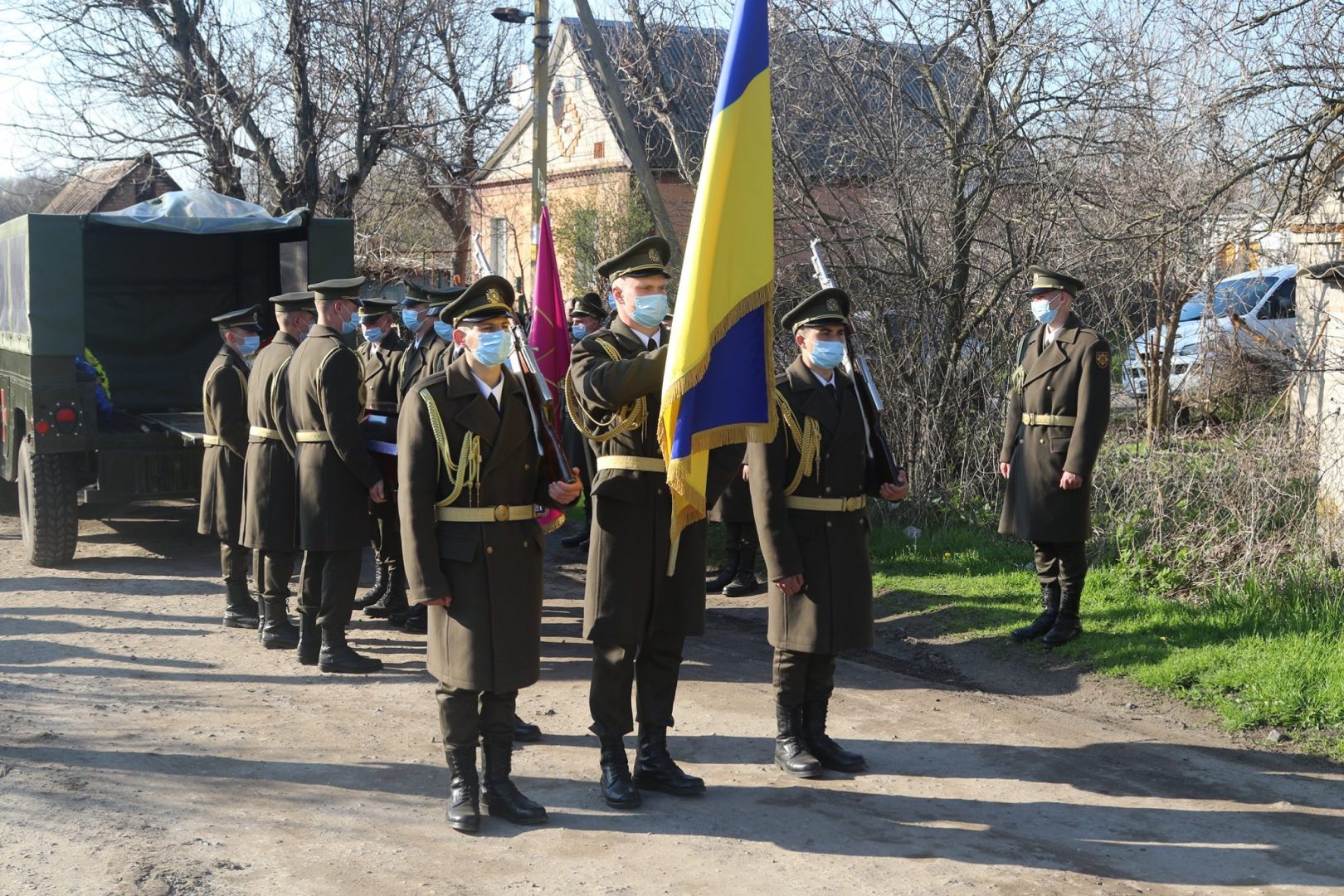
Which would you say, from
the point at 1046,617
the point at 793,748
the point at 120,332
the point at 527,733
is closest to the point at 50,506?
the point at 120,332

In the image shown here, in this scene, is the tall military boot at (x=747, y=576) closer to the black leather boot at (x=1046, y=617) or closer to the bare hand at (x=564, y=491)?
the black leather boot at (x=1046, y=617)

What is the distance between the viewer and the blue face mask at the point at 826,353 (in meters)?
5.69

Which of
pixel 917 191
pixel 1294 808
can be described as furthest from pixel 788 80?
pixel 1294 808

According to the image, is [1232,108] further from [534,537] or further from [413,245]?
[413,245]

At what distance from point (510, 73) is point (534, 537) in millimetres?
14528

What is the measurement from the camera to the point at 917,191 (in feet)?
33.9

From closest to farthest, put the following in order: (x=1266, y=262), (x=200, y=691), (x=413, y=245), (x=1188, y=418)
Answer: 1. (x=200, y=691)
2. (x=1266, y=262)
3. (x=1188, y=418)
4. (x=413, y=245)

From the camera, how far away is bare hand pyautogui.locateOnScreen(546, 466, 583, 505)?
16.9 ft

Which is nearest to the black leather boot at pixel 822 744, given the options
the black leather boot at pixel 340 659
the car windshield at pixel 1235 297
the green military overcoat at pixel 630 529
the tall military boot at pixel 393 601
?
the green military overcoat at pixel 630 529

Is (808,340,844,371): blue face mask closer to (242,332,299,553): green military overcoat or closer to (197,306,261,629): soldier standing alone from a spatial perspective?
(242,332,299,553): green military overcoat

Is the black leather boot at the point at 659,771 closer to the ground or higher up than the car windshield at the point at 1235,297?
closer to the ground

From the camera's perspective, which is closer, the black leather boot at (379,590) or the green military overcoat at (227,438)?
the green military overcoat at (227,438)

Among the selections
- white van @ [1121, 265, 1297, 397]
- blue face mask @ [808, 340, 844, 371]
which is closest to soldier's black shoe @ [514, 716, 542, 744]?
blue face mask @ [808, 340, 844, 371]

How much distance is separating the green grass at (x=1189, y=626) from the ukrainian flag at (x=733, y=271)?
10.1ft
